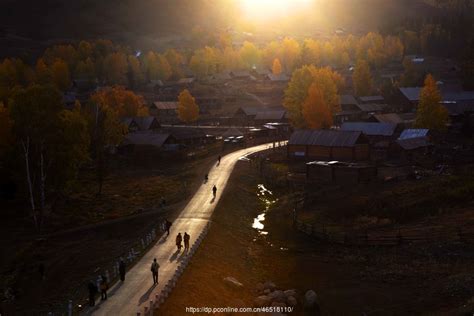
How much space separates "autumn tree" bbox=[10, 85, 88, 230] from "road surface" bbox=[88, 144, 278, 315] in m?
12.2

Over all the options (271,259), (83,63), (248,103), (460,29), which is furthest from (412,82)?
(271,259)

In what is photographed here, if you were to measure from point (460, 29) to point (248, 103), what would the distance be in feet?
258

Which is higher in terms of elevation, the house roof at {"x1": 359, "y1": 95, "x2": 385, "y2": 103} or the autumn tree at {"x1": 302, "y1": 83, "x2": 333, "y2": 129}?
the autumn tree at {"x1": 302, "y1": 83, "x2": 333, "y2": 129}

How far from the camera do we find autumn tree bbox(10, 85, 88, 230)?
5166 cm

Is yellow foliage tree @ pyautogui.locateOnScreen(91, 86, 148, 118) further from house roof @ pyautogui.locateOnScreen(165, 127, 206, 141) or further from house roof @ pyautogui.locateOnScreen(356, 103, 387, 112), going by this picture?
house roof @ pyautogui.locateOnScreen(356, 103, 387, 112)

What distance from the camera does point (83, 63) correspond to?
519 ft

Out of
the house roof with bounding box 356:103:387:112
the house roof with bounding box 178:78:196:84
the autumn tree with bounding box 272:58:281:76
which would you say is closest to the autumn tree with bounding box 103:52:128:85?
the house roof with bounding box 178:78:196:84

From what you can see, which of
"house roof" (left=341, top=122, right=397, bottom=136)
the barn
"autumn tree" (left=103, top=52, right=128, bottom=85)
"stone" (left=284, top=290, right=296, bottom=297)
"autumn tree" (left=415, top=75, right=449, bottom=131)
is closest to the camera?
"stone" (left=284, top=290, right=296, bottom=297)

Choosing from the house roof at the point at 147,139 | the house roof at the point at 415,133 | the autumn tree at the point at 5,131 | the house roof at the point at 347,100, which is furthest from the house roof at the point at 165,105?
the autumn tree at the point at 5,131

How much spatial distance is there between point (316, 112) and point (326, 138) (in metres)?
15.6

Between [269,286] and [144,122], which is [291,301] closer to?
[269,286]

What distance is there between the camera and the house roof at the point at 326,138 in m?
70.4

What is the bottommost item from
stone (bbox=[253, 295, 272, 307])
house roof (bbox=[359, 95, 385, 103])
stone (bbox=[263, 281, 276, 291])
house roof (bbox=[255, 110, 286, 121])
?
stone (bbox=[263, 281, 276, 291])

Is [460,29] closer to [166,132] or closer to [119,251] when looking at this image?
[166,132]
